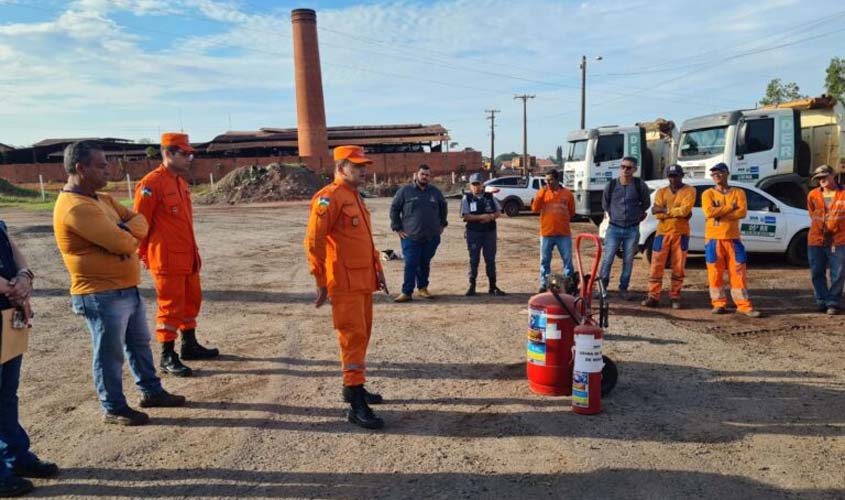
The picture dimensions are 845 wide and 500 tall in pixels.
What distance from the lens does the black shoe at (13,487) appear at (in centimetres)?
323

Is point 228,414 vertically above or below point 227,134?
below

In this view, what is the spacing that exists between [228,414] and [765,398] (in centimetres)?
429

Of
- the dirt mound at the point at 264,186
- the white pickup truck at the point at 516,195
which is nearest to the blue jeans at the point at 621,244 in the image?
the white pickup truck at the point at 516,195

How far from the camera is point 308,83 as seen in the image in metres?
42.3

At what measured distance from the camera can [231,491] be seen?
332 cm

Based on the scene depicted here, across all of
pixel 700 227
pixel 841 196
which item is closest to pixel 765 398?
pixel 841 196

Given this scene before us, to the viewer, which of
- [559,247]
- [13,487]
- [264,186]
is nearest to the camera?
[13,487]

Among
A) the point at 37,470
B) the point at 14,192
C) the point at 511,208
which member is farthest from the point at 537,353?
the point at 14,192

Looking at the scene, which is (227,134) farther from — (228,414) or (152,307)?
(228,414)

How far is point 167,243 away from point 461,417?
9.69 feet

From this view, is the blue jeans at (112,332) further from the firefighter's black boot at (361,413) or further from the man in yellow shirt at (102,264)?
the firefighter's black boot at (361,413)

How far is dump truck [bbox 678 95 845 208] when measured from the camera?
12.4 meters

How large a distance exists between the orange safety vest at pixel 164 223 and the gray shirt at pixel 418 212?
345cm

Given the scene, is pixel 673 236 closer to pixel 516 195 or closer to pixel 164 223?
pixel 164 223
